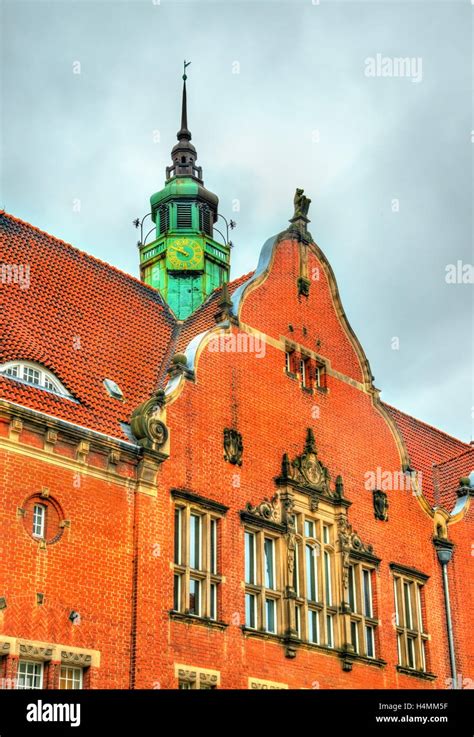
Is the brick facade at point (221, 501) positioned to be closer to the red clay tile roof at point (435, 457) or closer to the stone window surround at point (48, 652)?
the stone window surround at point (48, 652)

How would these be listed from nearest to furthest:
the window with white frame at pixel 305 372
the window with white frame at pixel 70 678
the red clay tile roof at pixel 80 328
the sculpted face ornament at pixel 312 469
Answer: the window with white frame at pixel 70 678 → the red clay tile roof at pixel 80 328 → the sculpted face ornament at pixel 312 469 → the window with white frame at pixel 305 372

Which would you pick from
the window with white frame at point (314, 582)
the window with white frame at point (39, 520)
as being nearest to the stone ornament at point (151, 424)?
the window with white frame at point (39, 520)

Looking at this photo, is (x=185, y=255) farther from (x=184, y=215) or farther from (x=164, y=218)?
(x=164, y=218)

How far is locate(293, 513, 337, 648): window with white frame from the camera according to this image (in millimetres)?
26516

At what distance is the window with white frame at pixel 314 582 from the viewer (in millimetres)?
26516

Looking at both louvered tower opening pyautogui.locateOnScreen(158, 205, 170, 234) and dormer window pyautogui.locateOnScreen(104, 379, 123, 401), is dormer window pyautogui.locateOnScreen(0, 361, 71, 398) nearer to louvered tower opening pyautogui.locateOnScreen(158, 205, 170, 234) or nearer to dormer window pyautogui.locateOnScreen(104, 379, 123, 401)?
dormer window pyautogui.locateOnScreen(104, 379, 123, 401)

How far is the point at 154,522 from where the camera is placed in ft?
77.3

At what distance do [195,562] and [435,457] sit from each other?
15.5 m

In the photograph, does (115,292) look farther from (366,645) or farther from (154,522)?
(366,645)

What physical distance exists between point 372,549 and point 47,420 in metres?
11.0

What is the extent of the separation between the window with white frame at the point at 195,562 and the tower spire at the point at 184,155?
641 inches

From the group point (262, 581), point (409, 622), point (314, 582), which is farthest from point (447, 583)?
point (262, 581)

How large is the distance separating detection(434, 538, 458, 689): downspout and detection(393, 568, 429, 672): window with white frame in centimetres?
98
